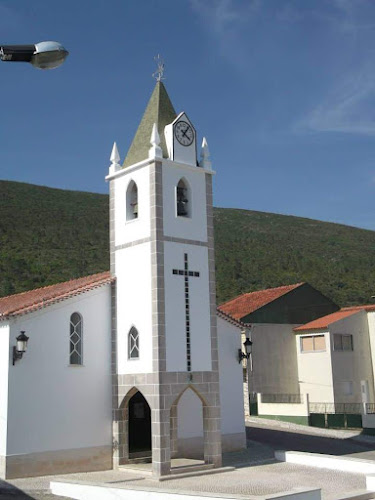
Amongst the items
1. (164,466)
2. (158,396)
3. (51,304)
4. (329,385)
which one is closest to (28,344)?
(51,304)

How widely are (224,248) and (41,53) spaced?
7078cm

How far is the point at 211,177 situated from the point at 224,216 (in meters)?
75.5

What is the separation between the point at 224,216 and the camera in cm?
9744

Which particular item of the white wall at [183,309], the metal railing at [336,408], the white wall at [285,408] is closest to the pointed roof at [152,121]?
the white wall at [183,309]

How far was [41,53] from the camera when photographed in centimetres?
662

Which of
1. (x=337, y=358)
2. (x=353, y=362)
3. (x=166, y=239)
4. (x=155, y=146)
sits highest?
(x=155, y=146)

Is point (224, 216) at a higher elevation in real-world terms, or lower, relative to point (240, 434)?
higher

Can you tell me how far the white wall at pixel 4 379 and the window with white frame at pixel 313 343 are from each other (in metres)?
20.3

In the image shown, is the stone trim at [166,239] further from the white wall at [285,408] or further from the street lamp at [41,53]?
the street lamp at [41,53]

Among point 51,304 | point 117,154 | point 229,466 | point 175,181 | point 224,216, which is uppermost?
point 224,216

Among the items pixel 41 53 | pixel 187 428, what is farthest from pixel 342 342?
pixel 41 53

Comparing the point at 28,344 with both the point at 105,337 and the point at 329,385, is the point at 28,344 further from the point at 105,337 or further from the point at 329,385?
the point at 329,385

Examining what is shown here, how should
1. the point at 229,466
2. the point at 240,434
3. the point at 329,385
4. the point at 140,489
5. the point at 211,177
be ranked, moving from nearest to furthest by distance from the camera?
the point at 140,489 → the point at 229,466 → the point at 211,177 → the point at 240,434 → the point at 329,385

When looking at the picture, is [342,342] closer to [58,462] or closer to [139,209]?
[139,209]
